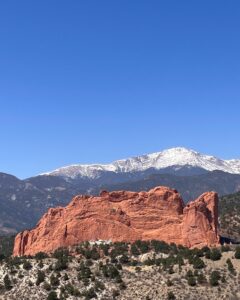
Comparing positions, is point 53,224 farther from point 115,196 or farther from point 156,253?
point 156,253

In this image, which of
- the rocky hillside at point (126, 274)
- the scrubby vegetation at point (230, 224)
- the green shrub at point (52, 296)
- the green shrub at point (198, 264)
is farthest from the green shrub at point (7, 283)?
the scrubby vegetation at point (230, 224)

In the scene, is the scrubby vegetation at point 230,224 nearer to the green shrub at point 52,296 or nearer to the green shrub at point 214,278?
the green shrub at point 214,278

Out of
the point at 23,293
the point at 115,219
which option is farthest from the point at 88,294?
the point at 115,219

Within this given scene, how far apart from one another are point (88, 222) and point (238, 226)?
66325mm

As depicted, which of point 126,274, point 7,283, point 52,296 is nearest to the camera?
point 52,296

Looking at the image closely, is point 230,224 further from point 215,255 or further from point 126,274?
point 126,274

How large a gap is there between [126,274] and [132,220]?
2364cm

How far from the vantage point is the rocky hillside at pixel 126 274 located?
329 ft

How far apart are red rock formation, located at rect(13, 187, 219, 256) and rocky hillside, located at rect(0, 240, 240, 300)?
21.9 ft

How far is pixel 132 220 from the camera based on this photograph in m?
129

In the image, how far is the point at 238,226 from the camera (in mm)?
181875

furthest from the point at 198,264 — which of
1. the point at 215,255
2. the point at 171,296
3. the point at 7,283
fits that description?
the point at 7,283

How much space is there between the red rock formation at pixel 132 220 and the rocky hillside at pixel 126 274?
667 centimetres

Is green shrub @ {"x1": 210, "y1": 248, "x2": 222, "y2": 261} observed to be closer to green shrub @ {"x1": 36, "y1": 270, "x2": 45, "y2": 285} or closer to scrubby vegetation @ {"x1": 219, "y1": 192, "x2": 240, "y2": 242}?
green shrub @ {"x1": 36, "y1": 270, "x2": 45, "y2": 285}
